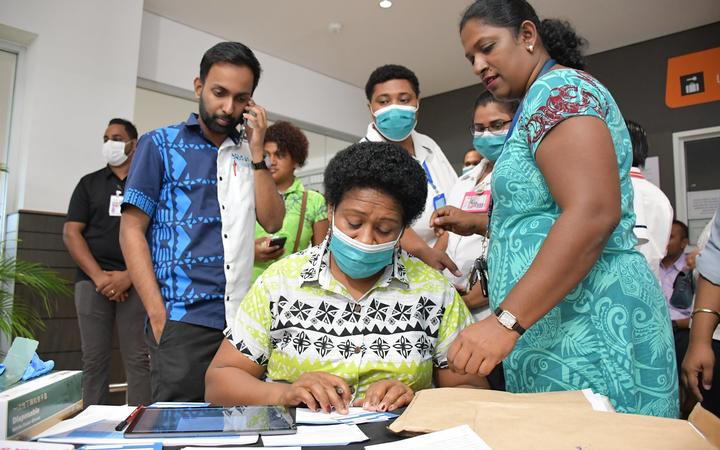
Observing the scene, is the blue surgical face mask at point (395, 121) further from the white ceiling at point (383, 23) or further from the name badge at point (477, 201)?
the white ceiling at point (383, 23)

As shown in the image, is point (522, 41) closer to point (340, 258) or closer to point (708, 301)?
point (340, 258)

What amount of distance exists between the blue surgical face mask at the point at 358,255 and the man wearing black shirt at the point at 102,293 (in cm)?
188

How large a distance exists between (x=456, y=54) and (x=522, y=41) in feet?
16.7

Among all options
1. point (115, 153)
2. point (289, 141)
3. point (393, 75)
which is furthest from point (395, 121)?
point (115, 153)

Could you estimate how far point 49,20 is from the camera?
403 centimetres

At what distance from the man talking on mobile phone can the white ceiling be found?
11.3 ft

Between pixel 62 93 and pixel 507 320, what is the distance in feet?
13.5

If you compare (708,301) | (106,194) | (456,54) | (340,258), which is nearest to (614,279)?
(340,258)

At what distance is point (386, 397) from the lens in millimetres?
1084

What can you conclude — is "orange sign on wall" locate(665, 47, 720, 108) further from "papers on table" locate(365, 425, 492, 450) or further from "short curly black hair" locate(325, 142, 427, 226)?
"papers on table" locate(365, 425, 492, 450)

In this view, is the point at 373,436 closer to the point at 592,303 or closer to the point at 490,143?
the point at 592,303

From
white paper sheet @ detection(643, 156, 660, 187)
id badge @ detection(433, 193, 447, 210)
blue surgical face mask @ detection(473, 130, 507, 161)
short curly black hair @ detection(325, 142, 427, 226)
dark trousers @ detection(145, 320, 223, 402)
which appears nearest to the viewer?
short curly black hair @ detection(325, 142, 427, 226)

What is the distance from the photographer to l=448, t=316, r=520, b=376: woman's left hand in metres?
0.95

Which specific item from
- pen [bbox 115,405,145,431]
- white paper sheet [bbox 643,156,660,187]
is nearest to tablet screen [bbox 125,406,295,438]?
pen [bbox 115,405,145,431]
